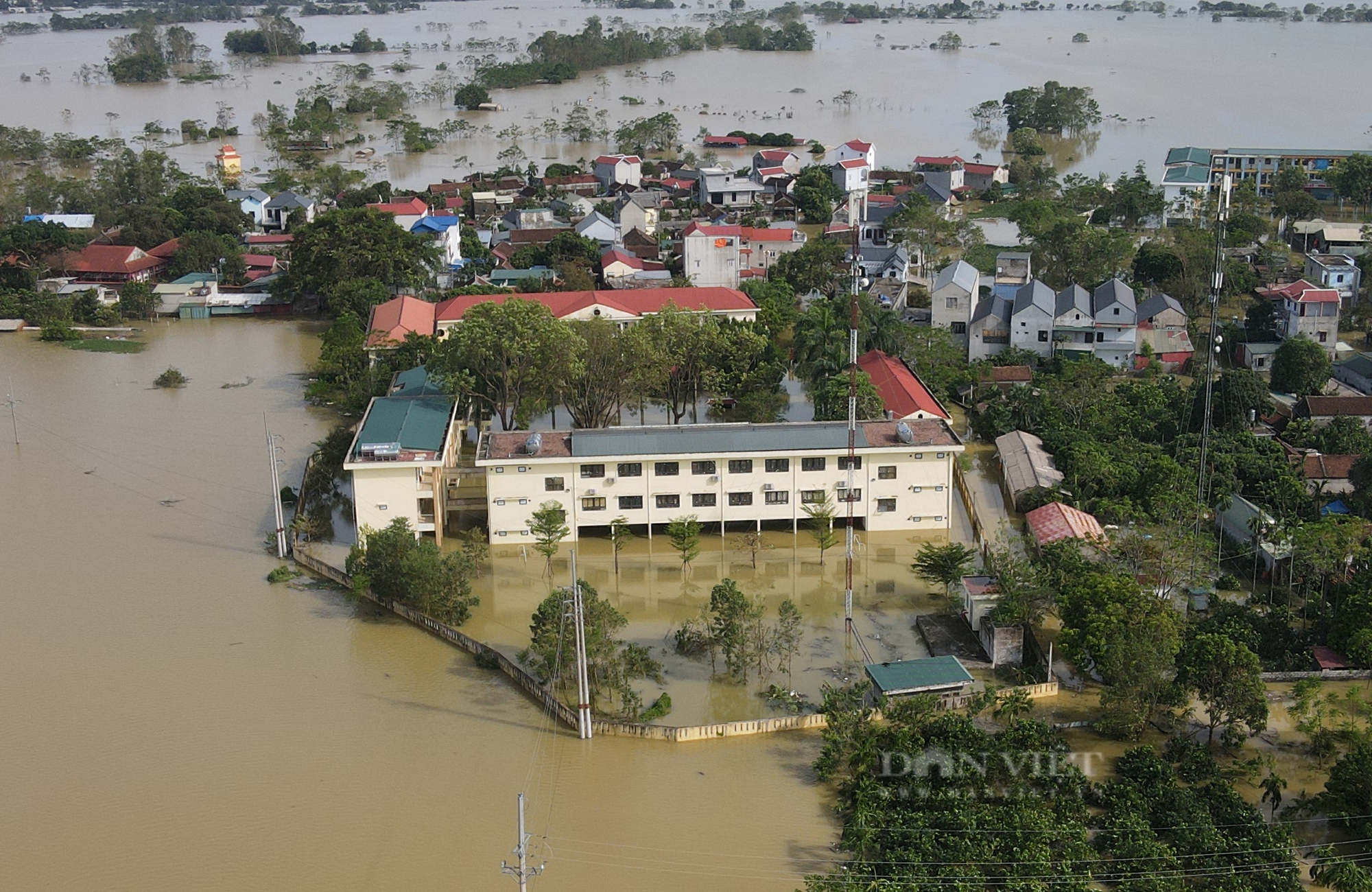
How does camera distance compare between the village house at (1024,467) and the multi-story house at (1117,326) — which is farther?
the multi-story house at (1117,326)

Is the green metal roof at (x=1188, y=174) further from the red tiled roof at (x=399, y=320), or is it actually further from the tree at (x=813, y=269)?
the red tiled roof at (x=399, y=320)

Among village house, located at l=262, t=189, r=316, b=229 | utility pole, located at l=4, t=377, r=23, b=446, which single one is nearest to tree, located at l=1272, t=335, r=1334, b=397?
utility pole, located at l=4, t=377, r=23, b=446

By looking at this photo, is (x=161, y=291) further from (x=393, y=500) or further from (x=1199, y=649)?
(x=1199, y=649)

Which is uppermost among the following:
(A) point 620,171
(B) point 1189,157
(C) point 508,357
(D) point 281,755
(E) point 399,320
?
(B) point 1189,157

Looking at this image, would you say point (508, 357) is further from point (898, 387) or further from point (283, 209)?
point (283, 209)

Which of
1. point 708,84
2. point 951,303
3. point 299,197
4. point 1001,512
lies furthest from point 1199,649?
point 708,84

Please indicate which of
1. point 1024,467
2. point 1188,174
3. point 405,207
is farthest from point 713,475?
point 1188,174

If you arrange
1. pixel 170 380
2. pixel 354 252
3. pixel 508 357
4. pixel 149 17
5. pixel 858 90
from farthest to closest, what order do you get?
pixel 149 17
pixel 858 90
pixel 354 252
pixel 170 380
pixel 508 357

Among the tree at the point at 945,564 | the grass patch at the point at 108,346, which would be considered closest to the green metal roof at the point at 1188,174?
the tree at the point at 945,564
